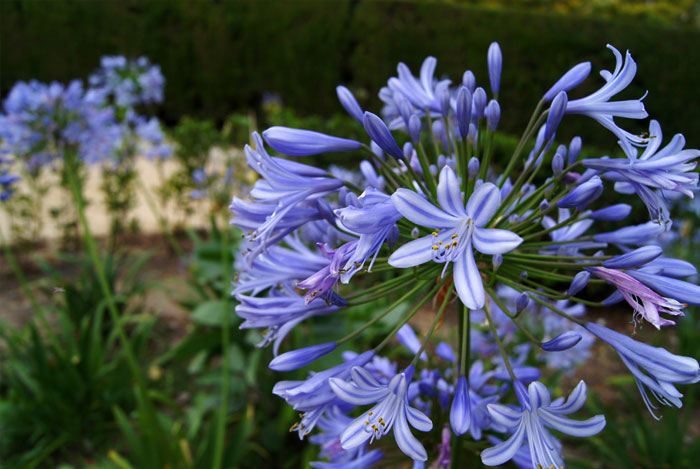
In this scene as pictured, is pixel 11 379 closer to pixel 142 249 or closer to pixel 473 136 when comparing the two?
pixel 473 136

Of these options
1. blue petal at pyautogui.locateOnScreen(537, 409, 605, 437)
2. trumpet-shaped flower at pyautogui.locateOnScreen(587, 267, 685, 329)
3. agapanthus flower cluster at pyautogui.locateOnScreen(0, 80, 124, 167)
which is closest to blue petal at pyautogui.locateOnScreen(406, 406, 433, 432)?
blue petal at pyautogui.locateOnScreen(537, 409, 605, 437)

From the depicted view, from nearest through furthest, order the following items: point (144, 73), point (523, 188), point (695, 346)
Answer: point (523, 188) < point (695, 346) < point (144, 73)

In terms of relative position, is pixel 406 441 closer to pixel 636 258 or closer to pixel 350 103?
pixel 636 258

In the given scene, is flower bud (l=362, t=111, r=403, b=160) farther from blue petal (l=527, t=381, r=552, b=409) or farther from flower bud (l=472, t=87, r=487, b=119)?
blue petal (l=527, t=381, r=552, b=409)

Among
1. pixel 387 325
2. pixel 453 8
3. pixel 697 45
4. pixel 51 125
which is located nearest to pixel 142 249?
pixel 51 125

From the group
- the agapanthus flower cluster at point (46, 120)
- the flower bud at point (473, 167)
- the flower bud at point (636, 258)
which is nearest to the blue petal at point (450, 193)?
the flower bud at point (473, 167)
